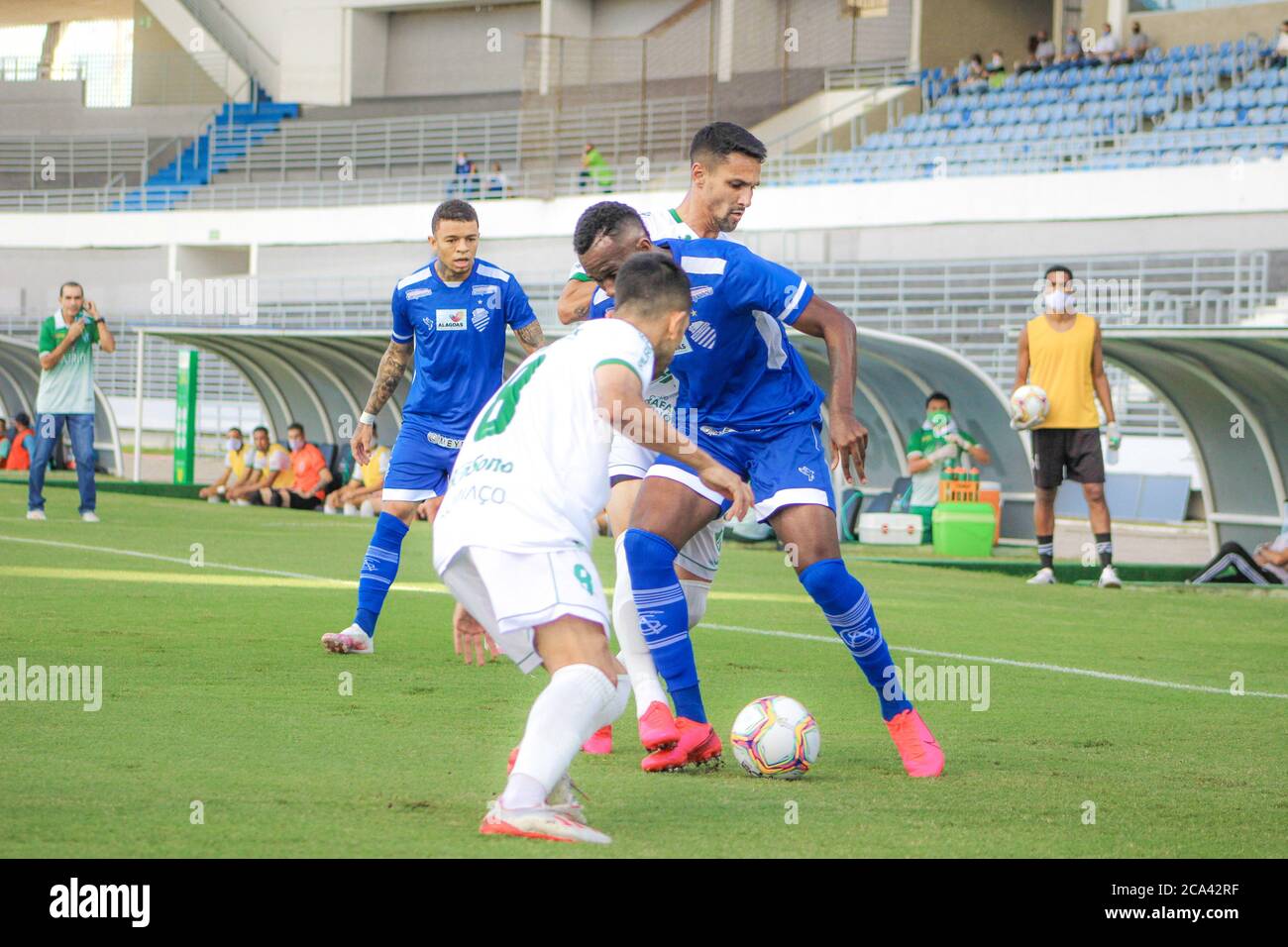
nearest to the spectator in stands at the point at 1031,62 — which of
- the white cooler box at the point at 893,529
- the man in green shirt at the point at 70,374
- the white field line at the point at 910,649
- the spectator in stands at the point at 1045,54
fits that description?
the spectator in stands at the point at 1045,54

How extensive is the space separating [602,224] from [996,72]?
3136cm

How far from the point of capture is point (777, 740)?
5.26 metres

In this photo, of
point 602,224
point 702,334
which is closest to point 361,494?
point 702,334

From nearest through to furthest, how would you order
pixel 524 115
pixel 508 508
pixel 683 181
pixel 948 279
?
1. pixel 508 508
2. pixel 948 279
3. pixel 683 181
4. pixel 524 115

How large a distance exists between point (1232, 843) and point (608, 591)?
7.46 meters

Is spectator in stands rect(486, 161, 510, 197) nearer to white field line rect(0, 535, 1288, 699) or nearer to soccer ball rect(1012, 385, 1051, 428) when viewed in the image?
white field line rect(0, 535, 1288, 699)

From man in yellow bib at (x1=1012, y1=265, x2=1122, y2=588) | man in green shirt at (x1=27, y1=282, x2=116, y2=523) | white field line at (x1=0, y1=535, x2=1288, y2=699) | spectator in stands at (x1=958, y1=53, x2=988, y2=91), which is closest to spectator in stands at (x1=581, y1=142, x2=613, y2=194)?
spectator in stands at (x1=958, y1=53, x2=988, y2=91)

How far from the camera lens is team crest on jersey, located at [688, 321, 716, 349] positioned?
568 centimetres

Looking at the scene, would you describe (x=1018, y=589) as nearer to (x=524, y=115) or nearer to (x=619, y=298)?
(x=619, y=298)

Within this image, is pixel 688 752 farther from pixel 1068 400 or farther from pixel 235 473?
pixel 235 473

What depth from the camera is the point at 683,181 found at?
35812 mm

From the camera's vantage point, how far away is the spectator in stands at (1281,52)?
29.9 metres
